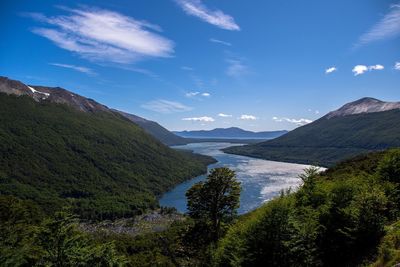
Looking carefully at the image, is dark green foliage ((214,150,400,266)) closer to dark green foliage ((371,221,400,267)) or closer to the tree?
dark green foliage ((371,221,400,267))

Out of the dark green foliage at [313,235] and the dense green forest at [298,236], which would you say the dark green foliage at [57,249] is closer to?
the dense green forest at [298,236]

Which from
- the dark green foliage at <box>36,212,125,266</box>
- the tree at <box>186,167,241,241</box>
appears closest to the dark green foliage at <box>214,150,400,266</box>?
the tree at <box>186,167,241,241</box>

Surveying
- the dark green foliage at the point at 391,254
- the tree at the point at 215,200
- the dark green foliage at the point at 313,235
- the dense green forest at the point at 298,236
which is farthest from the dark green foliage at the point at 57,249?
the dark green foliage at the point at 391,254

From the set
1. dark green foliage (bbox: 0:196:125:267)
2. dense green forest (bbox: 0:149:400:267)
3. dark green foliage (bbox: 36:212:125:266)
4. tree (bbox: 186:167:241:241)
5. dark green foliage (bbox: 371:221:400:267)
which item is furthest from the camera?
tree (bbox: 186:167:241:241)

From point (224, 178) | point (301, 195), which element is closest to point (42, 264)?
point (224, 178)

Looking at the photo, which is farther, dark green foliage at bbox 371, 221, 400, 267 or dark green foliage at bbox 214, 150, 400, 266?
dark green foliage at bbox 214, 150, 400, 266

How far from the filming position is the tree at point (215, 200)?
41.7 metres

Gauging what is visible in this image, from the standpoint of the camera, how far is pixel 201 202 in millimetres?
41938

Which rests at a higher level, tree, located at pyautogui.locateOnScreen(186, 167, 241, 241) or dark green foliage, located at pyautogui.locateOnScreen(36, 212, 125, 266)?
tree, located at pyautogui.locateOnScreen(186, 167, 241, 241)

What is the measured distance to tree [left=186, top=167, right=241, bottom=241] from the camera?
137 ft

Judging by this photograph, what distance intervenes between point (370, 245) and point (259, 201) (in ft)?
543

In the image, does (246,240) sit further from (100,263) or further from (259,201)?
(259,201)

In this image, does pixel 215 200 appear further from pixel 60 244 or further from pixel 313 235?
pixel 60 244

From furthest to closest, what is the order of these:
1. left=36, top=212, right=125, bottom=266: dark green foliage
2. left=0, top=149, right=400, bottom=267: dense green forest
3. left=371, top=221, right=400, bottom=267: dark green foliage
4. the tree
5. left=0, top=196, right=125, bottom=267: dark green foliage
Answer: the tree
left=36, top=212, right=125, bottom=266: dark green foliage
left=0, top=196, right=125, bottom=267: dark green foliage
left=0, top=149, right=400, bottom=267: dense green forest
left=371, top=221, right=400, bottom=267: dark green foliage
